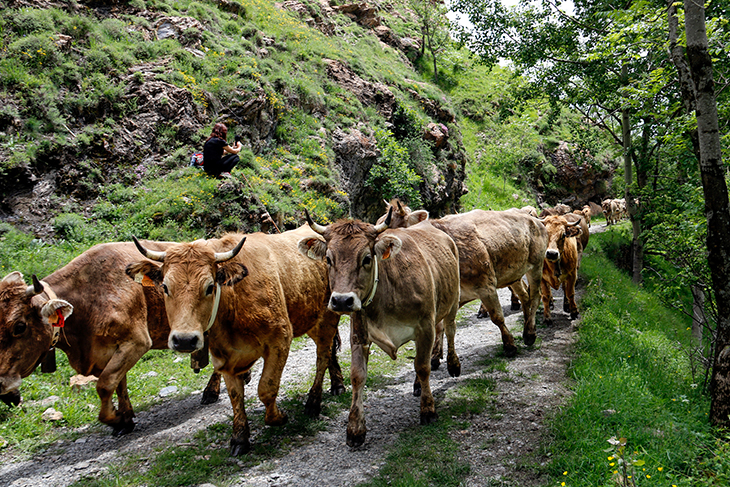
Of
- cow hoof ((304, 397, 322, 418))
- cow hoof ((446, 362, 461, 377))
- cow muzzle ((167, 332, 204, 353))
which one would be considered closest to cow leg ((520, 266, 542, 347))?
cow hoof ((446, 362, 461, 377))

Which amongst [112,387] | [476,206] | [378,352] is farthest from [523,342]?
[476,206]

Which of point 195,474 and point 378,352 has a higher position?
point 195,474

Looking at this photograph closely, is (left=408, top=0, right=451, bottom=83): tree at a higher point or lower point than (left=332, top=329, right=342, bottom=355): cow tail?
higher

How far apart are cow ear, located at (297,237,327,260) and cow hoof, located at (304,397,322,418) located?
208cm

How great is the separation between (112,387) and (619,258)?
2208cm

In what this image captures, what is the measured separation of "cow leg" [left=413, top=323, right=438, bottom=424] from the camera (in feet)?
17.3

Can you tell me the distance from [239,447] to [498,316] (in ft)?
15.6

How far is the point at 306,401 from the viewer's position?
6.09 m

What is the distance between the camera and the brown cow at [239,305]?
13.6ft

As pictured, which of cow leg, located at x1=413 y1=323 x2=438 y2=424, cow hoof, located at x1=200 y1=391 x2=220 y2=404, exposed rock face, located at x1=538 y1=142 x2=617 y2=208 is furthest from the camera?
exposed rock face, located at x1=538 y1=142 x2=617 y2=208

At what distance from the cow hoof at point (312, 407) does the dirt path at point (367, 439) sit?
0.29 m

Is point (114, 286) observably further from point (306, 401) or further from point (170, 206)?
point (170, 206)

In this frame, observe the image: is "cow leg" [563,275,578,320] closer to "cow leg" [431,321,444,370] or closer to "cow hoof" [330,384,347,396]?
"cow leg" [431,321,444,370]

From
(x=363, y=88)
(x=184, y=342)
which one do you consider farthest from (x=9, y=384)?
(x=363, y=88)
